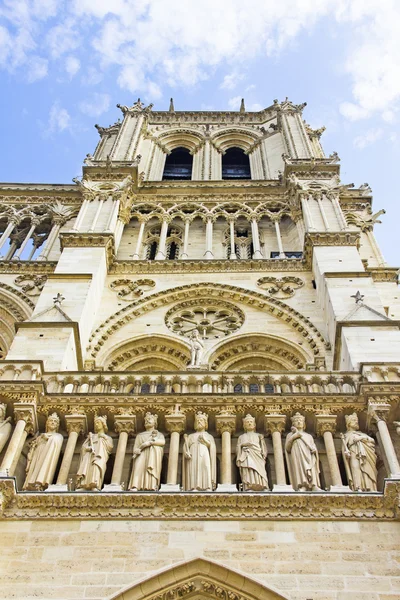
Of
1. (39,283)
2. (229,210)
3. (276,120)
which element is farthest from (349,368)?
(276,120)

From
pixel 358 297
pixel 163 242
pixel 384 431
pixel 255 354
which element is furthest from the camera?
pixel 163 242

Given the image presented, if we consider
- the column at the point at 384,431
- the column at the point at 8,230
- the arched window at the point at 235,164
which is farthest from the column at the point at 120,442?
the arched window at the point at 235,164

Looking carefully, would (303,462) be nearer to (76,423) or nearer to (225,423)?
(225,423)

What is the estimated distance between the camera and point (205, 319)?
57.5 ft

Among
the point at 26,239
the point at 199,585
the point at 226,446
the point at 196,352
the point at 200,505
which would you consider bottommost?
the point at 199,585

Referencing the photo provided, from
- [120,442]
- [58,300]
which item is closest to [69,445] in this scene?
[120,442]

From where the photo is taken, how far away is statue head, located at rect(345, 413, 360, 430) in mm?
11188

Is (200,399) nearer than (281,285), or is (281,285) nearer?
(200,399)

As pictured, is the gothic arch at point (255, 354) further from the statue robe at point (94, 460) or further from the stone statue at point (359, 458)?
the statue robe at point (94, 460)

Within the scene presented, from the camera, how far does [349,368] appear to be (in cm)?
1327

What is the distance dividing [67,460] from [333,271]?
849 centimetres

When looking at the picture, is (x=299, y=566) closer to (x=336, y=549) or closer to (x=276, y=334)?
(x=336, y=549)

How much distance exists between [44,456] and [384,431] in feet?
15.4

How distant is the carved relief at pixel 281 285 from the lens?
18.0m
